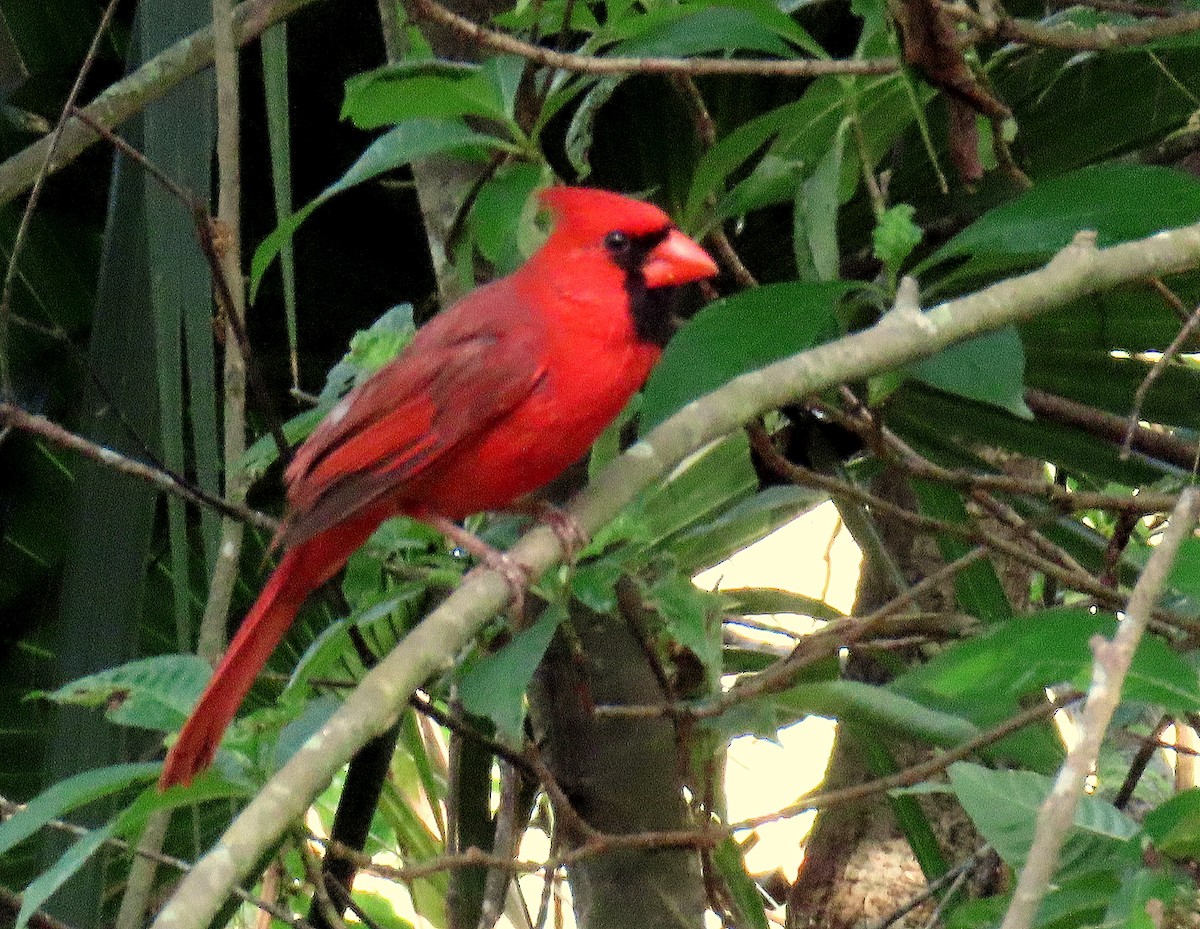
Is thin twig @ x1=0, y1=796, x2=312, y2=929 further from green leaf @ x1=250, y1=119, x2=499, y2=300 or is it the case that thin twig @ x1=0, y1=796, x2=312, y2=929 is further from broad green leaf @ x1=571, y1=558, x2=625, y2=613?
green leaf @ x1=250, y1=119, x2=499, y2=300

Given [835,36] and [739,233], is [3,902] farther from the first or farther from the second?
[835,36]

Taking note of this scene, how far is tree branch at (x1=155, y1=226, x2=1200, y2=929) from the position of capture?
1163 mm

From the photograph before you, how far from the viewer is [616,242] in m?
1.90

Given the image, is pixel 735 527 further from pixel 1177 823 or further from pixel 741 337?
pixel 1177 823

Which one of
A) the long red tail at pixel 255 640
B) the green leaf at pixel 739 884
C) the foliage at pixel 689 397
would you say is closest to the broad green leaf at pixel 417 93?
the foliage at pixel 689 397

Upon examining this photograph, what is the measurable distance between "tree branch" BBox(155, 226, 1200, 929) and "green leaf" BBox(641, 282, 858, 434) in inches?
2.1

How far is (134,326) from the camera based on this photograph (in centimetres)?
190

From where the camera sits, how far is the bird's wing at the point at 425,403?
5.97 ft

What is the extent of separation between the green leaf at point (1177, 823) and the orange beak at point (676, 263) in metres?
0.85

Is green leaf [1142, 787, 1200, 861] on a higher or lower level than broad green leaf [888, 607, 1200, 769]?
lower

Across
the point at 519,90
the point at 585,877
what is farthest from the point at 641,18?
the point at 585,877

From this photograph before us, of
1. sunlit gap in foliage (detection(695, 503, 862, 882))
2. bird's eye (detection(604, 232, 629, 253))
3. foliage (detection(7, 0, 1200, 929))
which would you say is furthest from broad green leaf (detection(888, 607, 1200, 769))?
sunlit gap in foliage (detection(695, 503, 862, 882))

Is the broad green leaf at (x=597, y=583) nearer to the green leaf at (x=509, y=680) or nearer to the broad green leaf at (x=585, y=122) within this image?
the green leaf at (x=509, y=680)

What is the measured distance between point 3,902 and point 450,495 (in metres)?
0.60
